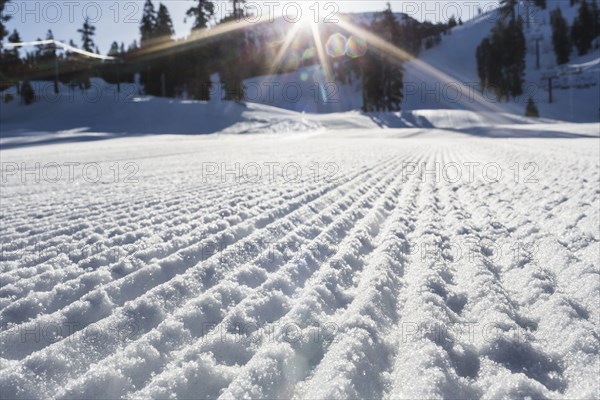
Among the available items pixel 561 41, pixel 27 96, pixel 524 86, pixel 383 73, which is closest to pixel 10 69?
pixel 27 96

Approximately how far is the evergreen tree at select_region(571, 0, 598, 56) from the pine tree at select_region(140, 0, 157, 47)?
66552 millimetres

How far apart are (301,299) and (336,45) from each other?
78209 mm

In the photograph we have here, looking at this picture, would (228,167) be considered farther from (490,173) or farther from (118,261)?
(118,261)

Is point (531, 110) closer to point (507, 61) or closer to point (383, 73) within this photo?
point (383, 73)

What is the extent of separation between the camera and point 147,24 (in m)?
48.2

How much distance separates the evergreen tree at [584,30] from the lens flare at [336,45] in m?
38.5

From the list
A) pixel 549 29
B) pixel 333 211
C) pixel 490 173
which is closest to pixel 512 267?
pixel 333 211

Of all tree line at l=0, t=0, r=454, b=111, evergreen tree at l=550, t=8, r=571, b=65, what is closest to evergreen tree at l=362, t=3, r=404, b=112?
tree line at l=0, t=0, r=454, b=111

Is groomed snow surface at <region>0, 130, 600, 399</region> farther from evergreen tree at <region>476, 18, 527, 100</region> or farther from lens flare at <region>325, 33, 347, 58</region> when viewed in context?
lens flare at <region>325, 33, 347, 58</region>

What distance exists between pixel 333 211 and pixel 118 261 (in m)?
2.07

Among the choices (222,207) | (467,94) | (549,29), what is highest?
(549,29)

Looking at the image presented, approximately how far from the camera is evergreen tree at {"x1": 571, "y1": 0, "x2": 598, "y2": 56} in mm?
69938

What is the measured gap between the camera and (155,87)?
47250 mm

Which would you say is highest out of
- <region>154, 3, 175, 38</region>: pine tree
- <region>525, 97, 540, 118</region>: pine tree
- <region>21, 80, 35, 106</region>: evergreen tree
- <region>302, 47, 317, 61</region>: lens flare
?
<region>302, 47, 317, 61</region>: lens flare
